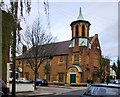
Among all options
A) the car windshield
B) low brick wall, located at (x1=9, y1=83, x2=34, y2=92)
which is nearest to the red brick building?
low brick wall, located at (x1=9, y1=83, x2=34, y2=92)

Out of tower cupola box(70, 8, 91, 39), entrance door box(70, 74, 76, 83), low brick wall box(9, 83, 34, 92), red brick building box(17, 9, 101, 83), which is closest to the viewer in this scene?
low brick wall box(9, 83, 34, 92)

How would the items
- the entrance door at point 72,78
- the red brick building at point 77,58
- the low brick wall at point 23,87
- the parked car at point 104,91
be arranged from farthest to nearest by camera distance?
the red brick building at point 77,58, the entrance door at point 72,78, the low brick wall at point 23,87, the parked car at point 104,91

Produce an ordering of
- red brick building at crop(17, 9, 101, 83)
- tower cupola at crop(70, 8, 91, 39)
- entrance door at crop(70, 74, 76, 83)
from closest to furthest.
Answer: entrance door at crop(70, 74, 76, 83) < red brick building at crop(17, 9, 101, 83) < tower cupola at crop(70, 8, 91, 39)

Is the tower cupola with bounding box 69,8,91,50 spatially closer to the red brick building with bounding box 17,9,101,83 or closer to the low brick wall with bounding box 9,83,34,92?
the red brick building with bounding box 17,9,101,83

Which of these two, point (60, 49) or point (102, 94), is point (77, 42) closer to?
point (60, 49)

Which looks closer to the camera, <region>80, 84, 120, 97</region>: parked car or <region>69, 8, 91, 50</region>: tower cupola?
<region>80, 84, 120, 97</region>: parked car

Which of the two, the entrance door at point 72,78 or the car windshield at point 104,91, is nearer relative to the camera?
the car windshield at point 104,91

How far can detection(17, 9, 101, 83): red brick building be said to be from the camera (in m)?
58.4

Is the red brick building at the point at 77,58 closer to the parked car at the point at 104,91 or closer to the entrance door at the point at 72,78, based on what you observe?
the entrance door at the point at 72,78

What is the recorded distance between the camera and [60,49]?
211 ft

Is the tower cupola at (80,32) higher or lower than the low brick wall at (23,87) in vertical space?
higher

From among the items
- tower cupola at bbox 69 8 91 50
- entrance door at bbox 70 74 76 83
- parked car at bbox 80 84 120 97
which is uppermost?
tower cupola at bbox 69 8 91 50

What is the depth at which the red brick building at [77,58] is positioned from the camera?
58406mm

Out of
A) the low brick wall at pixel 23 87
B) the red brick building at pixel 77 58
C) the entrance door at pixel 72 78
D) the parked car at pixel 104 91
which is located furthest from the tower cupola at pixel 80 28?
the parked car at pixel 104 91
